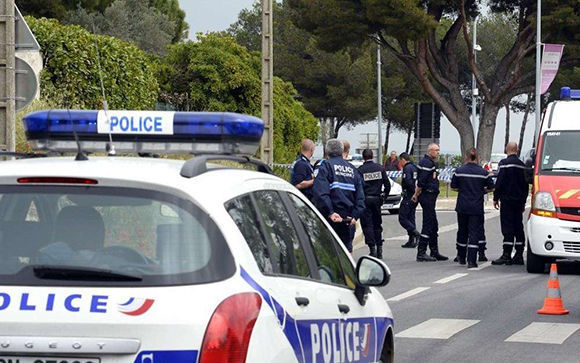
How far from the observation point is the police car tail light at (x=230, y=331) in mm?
4504

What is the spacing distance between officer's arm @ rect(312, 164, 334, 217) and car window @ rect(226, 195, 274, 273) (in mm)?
9827

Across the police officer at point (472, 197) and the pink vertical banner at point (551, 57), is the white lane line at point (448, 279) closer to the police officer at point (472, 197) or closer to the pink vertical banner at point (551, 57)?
the police officer at point (472, 197)

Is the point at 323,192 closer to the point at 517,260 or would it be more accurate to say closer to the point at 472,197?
the point at 472,197

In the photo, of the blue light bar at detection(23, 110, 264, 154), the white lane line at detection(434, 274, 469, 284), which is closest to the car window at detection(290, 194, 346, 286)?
the blue light bar at detection(23, 110, 264, 154)

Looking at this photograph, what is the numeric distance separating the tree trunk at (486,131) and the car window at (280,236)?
48.6 metres

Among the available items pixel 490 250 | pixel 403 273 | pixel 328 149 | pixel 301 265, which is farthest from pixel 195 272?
pixel 490 250

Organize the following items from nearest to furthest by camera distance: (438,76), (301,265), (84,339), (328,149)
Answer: (84,339) < (301,265) < (328,149) < (438,76)

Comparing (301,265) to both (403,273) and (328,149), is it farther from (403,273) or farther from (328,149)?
(403,273)

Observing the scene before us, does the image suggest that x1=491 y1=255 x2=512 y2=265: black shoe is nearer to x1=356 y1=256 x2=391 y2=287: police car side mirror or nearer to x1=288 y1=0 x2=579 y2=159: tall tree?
x1=356 y1=256 x2=391 y2=287: police car side mirror

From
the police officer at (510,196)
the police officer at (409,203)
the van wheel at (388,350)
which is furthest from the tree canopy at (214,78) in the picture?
the van wheel at (388,350)

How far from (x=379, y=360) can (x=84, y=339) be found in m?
2.72

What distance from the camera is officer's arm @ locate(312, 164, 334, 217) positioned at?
15.1 m

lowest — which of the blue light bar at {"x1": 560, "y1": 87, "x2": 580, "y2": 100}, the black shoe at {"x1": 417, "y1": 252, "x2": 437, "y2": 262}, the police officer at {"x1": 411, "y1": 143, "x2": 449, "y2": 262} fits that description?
the black shoe at {"x1": 417, "y1": 252, "x2": 437, "y2": 262}

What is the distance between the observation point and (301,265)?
573cm
